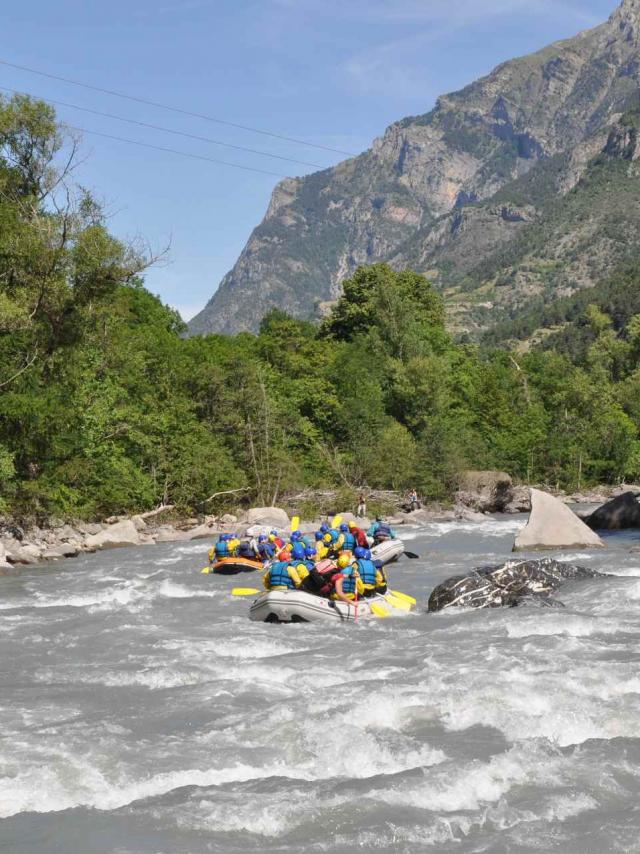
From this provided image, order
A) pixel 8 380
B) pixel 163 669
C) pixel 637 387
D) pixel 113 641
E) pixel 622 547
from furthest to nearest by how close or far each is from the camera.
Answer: pixel 637 387 → pixel 8 380 → pixel 622 547 → pixel 113 641 → pixel 163 669

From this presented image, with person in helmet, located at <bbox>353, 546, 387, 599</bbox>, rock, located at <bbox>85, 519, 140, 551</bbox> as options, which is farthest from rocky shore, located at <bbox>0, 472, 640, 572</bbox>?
person in helmet, located at <bbox>353, 546, 387, 599</bbox>

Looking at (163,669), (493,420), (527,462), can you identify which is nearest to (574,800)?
(163,669)

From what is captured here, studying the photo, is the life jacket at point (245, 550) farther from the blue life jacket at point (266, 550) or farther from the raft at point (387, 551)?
the raft at point (387, 551)

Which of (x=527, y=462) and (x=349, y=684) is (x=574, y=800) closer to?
(x=349, y=684)

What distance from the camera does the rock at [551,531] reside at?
23.6 meters

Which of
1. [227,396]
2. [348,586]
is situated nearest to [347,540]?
[348,586]

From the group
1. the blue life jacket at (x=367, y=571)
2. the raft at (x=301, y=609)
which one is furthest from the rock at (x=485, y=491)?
the raft at (x=301, y=609)

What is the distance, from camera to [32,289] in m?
28.3

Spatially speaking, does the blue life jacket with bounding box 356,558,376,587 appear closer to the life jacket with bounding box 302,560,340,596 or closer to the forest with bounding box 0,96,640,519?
the life jacket with bounding box 302,560,340,596

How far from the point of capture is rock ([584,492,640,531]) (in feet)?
102

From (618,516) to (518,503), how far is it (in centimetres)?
1283

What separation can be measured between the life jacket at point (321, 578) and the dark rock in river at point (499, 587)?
6.12 feet

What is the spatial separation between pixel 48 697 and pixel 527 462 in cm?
4544

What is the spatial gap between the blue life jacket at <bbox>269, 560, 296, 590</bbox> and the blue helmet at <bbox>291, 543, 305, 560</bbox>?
1104 millimetres
